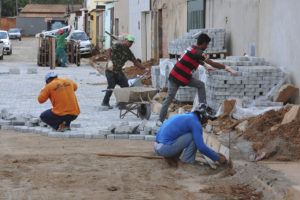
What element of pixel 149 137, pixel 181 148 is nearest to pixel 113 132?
pixel 149 137

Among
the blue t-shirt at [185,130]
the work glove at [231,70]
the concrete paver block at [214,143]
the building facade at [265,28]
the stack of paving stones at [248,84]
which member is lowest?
the concrete paver block at [214,143]

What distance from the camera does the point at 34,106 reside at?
46.8 ft

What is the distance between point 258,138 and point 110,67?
5.58m

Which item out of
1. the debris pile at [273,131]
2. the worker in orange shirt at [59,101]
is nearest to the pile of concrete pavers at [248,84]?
the debris pile at [273,131]

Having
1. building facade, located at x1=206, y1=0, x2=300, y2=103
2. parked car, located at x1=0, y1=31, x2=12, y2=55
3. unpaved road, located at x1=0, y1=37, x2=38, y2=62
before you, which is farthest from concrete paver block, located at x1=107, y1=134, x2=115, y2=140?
parked car, located at x1=0, y1=31, x2=12, y2=55

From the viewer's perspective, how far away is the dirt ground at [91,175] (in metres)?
6.35

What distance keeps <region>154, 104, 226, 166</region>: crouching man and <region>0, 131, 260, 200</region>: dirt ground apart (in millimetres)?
177

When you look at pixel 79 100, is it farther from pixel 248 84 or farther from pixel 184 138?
pixel 184 138

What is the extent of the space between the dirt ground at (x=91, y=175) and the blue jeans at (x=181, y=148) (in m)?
0.16

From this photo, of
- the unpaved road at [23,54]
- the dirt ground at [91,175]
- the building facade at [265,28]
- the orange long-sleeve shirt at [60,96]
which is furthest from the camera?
the unpaved road at [23,54]

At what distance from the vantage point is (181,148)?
7641 millimetres

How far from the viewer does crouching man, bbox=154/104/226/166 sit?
7406 millimetres

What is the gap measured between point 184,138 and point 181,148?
6.1 inches

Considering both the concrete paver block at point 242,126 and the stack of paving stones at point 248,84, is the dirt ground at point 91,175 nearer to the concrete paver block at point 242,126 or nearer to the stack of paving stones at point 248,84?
the concrete paver block at point 242,126
